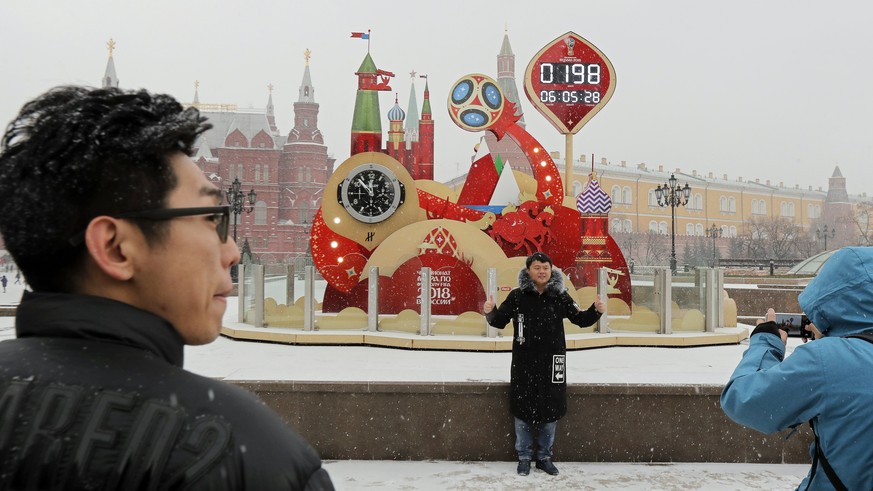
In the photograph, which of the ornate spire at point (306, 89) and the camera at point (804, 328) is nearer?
the camera at point (804, 328)

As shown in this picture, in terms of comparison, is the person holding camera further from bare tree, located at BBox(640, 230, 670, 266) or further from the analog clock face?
bare tree, located at BBox(640, 230, 670, 266)

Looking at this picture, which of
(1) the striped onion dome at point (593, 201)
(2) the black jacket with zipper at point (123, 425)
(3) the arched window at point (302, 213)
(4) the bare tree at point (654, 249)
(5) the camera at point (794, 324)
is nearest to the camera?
(2) the black jacket with zipper at point (123, 425)

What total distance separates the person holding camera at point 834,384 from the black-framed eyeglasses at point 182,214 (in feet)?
5.89

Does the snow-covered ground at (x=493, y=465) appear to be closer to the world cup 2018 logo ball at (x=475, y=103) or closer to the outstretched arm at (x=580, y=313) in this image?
the outstretched arm at (x=580, y=313)

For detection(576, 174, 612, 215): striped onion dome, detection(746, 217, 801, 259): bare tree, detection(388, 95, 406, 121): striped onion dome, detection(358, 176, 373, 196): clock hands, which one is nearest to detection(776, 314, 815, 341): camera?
detection(576, 174, 612, 215): striped onion dome

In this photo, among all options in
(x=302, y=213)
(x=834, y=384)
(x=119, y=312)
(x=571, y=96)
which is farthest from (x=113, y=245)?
(x=302, y=213)

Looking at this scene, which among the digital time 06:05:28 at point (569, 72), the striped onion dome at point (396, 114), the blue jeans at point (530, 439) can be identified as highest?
the striped onion dome at point (396, 114)

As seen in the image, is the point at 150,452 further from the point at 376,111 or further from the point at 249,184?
the point at 249,184

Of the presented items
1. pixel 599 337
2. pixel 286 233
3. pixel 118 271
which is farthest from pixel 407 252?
pixel 286 233

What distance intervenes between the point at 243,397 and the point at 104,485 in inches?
8.3

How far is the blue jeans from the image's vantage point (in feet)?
19.0

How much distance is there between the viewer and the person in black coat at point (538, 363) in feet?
18.7

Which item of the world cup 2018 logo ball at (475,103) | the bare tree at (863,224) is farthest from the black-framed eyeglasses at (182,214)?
the bare tree at (863,224)

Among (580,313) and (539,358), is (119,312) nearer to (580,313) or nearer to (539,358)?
(539,358)
